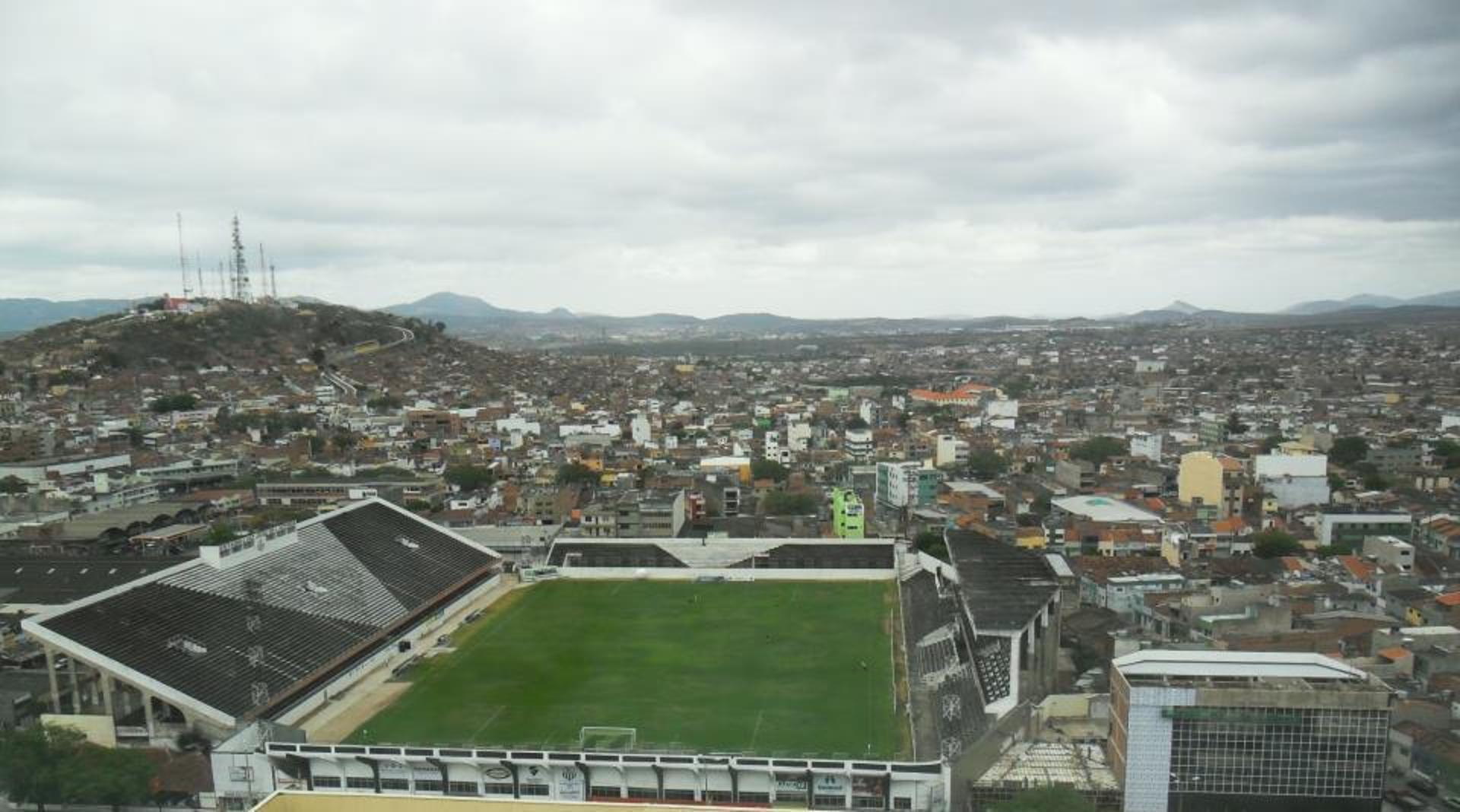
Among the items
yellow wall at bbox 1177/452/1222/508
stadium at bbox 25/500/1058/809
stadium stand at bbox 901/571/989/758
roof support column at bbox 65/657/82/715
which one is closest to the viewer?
stadium at bbox 25/500/1058/809

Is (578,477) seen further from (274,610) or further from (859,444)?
(274,610)

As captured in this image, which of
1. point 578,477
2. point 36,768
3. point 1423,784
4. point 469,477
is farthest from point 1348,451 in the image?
point 36,768

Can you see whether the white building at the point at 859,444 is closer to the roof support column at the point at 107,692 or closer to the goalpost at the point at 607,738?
the goalpost at the point at 607,738

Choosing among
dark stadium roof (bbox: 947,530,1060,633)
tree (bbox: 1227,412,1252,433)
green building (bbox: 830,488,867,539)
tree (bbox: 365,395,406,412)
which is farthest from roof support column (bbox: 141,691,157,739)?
tree (bbox: 365,395,406,412)

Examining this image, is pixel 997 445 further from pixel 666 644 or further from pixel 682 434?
pixel 666 644

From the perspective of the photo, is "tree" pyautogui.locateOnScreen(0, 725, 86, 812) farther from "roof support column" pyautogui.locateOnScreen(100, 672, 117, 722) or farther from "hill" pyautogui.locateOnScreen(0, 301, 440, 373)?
"hill" pyautogui.locateOnScreen(0, 301, 440, 373)

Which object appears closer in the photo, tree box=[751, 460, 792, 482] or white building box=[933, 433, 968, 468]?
tree box=[751, 460, 792, 482]
